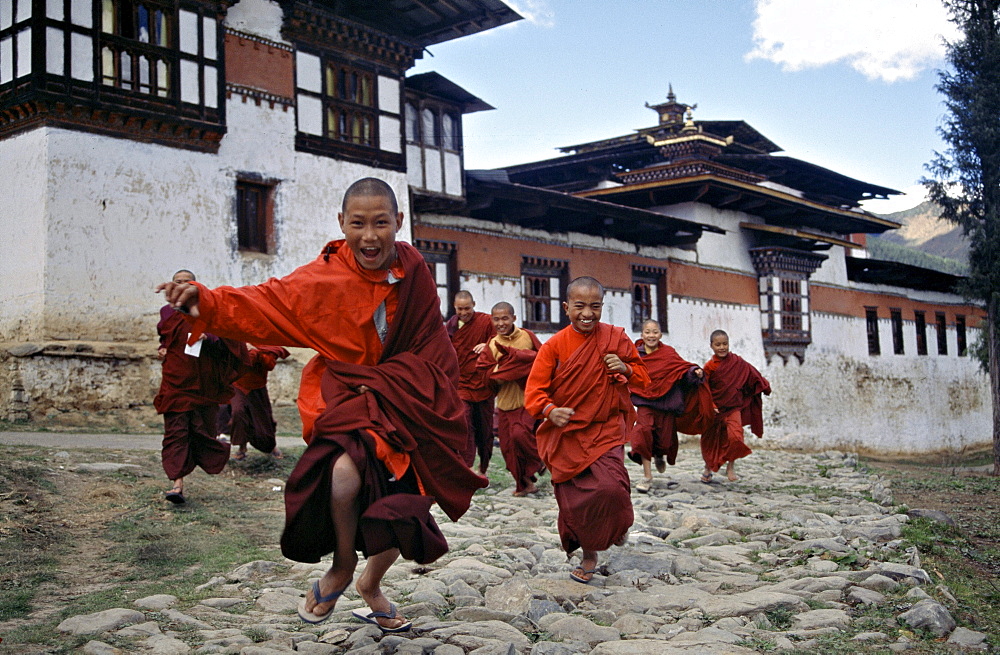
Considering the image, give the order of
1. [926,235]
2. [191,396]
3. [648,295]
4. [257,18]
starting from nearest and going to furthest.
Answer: [191,396] < [257,18] < [648,295] < [926,235]

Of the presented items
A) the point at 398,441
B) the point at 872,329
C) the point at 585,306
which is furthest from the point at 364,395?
the point at 872,329

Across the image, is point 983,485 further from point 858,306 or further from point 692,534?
point 858,306

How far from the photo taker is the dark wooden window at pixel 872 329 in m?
26.8

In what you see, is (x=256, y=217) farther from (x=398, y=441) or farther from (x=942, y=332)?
(x=942, y=332)

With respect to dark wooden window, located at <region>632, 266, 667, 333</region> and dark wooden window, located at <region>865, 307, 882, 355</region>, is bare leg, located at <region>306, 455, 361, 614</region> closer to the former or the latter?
dark wooden window, located at <region>632, 266, 667, 333</region>

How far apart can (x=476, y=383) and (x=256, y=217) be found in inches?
242

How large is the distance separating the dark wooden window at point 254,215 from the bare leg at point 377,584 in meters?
10.5

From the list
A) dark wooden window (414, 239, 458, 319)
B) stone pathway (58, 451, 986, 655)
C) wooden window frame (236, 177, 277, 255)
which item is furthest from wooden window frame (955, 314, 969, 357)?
stone pathway (58, 451, 986, 655)

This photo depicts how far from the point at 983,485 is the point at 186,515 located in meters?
8.69

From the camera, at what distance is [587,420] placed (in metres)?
5.35

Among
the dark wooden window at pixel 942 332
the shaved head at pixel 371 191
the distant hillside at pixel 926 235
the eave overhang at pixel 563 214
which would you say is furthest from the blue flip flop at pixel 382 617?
the distant hillside at pixel 926 235

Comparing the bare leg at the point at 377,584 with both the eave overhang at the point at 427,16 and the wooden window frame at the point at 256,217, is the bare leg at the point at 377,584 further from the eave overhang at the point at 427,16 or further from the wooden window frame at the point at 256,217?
the eave overhang at the point at 427,16

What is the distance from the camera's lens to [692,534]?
6547 millimetres

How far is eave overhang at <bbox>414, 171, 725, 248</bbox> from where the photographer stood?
15.4m
